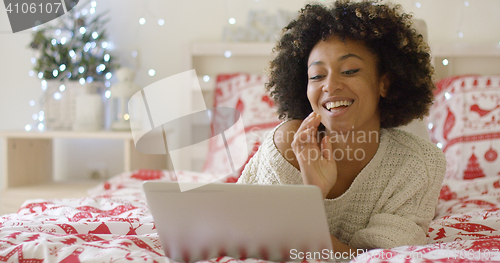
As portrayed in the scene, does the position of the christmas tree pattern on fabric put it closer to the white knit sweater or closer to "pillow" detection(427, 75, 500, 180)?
"pillow" detection(427, 75, 500, 180)

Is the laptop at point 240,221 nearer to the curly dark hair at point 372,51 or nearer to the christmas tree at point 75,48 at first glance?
the curly dark hair at point 372,51

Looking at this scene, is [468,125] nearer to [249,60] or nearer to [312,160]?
[249,60]

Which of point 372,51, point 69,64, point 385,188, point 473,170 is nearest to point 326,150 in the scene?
point 385,188

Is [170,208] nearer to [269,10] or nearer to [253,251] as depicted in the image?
[253,251]

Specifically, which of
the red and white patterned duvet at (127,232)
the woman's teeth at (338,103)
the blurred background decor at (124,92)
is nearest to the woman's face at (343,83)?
the woman's teeth at (338,103)

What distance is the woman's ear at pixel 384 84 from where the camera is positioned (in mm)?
1062

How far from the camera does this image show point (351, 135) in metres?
1.03

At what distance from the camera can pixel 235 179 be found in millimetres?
1784

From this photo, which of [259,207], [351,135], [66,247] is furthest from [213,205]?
[351,135]

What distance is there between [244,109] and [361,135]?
1238 mm

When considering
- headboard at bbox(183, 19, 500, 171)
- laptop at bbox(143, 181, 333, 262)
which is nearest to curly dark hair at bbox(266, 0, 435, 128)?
laptop at bbox(143, 181, 333, 262)

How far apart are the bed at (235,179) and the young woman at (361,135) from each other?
0.12m

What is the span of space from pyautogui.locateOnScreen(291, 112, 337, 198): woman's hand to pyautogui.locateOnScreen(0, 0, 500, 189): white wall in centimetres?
169

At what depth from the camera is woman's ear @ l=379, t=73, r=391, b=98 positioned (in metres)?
1.06
